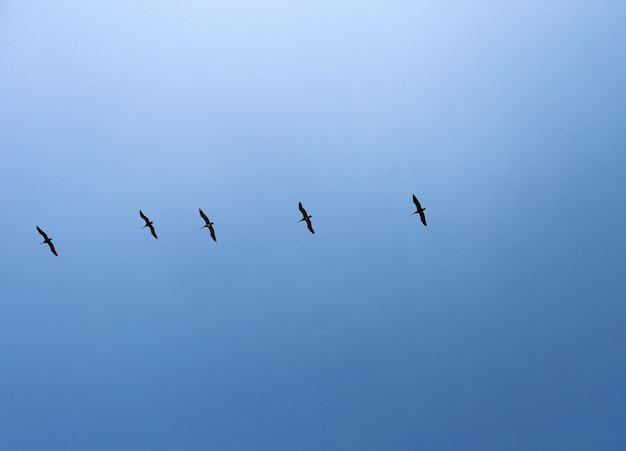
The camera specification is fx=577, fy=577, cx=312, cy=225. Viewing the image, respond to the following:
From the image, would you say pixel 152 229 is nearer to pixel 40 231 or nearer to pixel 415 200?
pixel 40 231

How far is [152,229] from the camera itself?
271ft

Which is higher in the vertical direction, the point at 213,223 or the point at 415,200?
the point at 213,223

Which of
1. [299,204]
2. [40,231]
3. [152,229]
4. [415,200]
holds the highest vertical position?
[40,231]

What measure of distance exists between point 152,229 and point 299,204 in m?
21.8

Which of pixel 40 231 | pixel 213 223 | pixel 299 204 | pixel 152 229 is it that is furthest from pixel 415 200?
pixel 40 231

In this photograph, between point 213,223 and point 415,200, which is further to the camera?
point 213,223

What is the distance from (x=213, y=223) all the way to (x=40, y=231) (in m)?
24.1

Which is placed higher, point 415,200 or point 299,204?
point 299,204

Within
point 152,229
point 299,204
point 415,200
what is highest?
point 152,229

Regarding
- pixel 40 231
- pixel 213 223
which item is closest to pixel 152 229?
pixel 213 223

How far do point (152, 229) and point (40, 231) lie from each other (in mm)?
15285

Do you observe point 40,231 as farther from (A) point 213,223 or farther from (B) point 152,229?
(A) point 213,223

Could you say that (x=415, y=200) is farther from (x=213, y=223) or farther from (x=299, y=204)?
(x=213, y=223)

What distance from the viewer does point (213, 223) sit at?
270 ft
